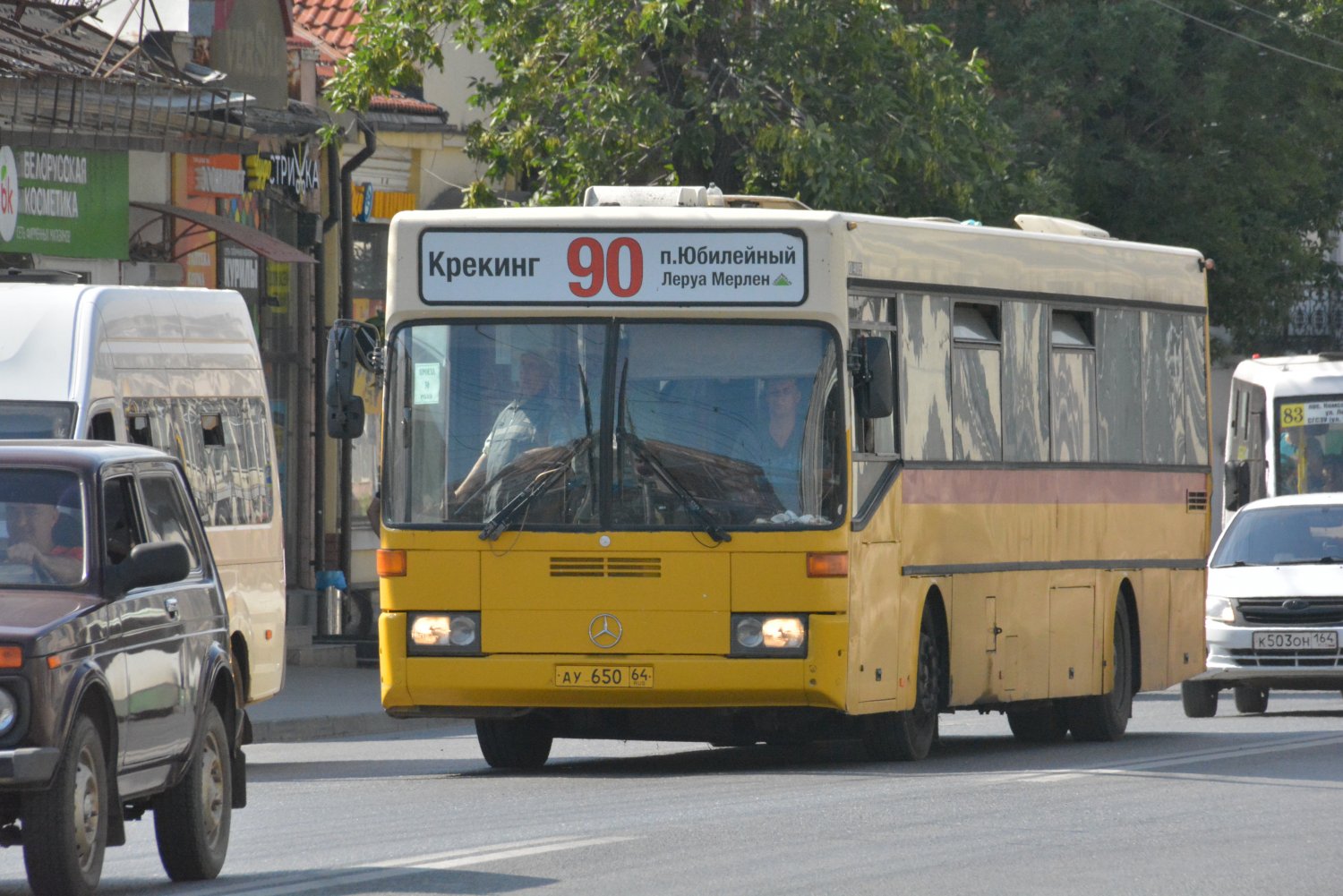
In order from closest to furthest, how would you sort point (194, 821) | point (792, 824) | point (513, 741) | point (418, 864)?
point (194, 821)
point (418, 864)
point (792, 824)
point (513, 741)

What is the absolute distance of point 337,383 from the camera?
47.5ft

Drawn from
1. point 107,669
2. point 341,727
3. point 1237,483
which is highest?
point 1237,483

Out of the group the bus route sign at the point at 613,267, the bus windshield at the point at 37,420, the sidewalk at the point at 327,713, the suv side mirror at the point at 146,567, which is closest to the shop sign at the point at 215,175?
the sidewalk at the point at 327,713

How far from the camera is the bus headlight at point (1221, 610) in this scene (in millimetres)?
22688

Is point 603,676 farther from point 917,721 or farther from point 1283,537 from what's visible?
point 1283,537

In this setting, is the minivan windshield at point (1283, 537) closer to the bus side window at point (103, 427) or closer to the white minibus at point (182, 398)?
the white minibus at point (182, 398)

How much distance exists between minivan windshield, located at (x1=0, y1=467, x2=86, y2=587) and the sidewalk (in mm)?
8779

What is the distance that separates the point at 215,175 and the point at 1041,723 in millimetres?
11602

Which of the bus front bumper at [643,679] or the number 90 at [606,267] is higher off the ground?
the number 90 at [606,267]

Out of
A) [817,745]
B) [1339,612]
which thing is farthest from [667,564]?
[1339,612]

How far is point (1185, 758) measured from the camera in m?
16.3

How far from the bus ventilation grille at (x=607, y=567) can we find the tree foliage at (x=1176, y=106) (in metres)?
22.8

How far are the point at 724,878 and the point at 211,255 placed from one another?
1821 centimetres

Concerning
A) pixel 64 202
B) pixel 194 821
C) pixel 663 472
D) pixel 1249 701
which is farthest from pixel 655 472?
pixel 64 202
